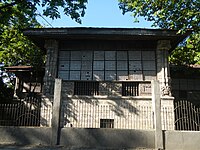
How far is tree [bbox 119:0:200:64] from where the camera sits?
11.0m

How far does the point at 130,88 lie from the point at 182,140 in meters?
4.20

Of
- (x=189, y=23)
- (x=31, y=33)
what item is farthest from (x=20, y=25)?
(x=189, y=23)

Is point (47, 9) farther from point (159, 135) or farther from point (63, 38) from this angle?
point (159, 135)

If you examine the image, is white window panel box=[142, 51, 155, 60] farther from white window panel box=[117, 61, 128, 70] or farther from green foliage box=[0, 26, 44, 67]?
green foliage box=[0, 26, 44, 67]

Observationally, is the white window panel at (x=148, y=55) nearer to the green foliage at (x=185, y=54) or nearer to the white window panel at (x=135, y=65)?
the white window panel at (x=135, y=65)

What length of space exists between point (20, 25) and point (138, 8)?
8.54 meters

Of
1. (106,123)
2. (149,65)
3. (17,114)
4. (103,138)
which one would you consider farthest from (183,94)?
(17,114)

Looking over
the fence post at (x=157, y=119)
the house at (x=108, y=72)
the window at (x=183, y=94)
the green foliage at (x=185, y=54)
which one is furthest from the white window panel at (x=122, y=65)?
the window at (x=183, y=94)

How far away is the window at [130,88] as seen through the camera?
11.8m

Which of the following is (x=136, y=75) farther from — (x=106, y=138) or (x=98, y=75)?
(x=106, y=138)

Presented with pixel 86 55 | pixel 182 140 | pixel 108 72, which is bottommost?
pixel 182 140

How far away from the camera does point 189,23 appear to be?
1103cm

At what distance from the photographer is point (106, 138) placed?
8.43 meters

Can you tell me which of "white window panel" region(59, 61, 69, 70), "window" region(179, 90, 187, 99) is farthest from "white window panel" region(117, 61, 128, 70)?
"window" region(179, 90, 187, 99)
